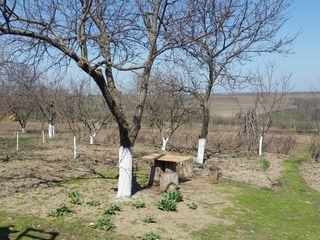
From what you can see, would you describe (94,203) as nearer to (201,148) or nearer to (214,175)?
(214,175)

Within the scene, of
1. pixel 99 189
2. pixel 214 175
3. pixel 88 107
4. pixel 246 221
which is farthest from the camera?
pixel 88 107

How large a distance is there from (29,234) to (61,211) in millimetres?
1009

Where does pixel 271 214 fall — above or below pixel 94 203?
below

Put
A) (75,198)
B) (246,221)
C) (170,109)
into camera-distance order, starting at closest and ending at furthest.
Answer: (246,221) → (75,198) → (170,109)

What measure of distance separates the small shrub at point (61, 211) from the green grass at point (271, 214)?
7.80 feet

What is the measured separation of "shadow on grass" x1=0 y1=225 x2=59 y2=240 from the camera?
6.07m

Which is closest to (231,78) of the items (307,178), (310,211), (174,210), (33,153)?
(307,178)

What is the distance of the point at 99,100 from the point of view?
22156mm

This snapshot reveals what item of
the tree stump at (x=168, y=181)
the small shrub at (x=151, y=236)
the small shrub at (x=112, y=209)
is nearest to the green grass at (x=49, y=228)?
the small shrub at (x=151, y=236)

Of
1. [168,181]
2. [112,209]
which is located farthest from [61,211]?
[168,181]

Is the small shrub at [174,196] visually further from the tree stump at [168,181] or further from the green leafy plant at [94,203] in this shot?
the green leafy plant at [94,203]

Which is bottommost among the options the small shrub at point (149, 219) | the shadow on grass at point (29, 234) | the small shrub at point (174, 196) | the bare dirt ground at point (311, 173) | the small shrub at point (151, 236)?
the bare dirt ground at point (311, 173)

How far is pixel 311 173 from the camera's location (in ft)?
47.5

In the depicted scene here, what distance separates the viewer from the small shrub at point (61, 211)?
23.2 feet
